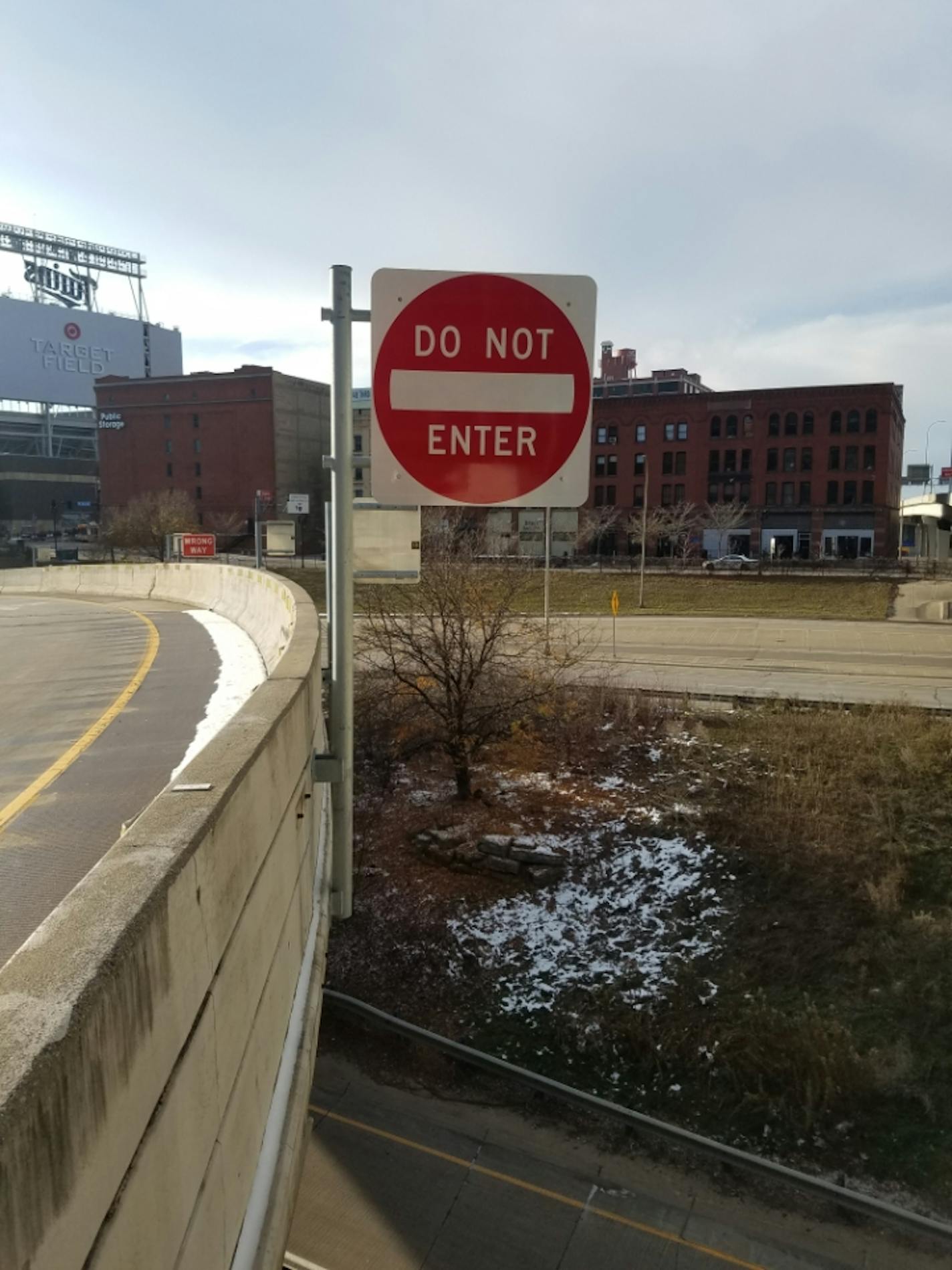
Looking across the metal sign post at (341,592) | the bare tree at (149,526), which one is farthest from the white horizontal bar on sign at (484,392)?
the bare tree at (149,526)

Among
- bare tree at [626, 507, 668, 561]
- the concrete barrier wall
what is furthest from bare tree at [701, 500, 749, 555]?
the concrete barrier wall

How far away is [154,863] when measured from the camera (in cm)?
230

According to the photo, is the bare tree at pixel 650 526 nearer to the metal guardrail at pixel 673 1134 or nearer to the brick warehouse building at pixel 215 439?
the brick warehouse building at pixel 215 439

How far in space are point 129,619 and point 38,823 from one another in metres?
13.7

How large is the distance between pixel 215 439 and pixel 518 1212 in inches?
3278

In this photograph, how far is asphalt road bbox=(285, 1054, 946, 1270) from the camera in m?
10.4

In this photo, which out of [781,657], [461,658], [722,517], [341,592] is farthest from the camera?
[722,517]

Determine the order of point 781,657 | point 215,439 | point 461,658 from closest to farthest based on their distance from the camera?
point 461,658, point 781,657, point 215,439

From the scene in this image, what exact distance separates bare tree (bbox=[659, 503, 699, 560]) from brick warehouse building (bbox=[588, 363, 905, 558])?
1.60m

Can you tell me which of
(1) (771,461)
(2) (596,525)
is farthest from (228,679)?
(1) (771,461)

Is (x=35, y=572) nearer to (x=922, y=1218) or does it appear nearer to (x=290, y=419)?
(x=922, y=1218)

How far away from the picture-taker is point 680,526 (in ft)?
212

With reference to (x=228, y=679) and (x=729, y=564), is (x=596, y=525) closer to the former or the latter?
(x=729, y=564)

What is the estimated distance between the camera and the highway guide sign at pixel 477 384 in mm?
3648
